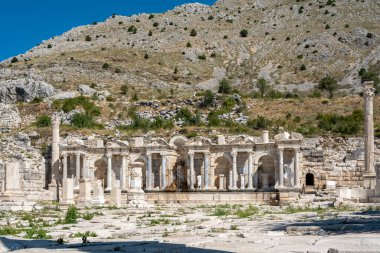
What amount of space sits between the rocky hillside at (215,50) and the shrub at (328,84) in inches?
96.8

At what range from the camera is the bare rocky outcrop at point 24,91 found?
6775cm

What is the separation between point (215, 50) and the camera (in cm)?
9525

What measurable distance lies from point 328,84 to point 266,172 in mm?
28790

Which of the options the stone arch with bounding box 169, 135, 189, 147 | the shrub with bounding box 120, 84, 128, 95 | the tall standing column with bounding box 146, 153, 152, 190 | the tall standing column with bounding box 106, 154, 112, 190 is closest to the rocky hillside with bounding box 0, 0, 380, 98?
the shrub with bounding box 120, 84, 128, 95

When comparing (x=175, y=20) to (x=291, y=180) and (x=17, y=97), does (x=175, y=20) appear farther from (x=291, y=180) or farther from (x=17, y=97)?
(x=291, y=180)

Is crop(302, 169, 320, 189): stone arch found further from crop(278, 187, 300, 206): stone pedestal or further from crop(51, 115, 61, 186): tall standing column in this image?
crop(51, 115, 61, 186): tall standing column

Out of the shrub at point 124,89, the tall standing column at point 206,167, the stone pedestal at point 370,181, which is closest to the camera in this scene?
the stone pedestal at point 370,181

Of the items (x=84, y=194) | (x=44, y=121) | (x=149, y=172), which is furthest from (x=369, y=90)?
(x=44, y=121)

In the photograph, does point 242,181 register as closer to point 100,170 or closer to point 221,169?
point 221,169

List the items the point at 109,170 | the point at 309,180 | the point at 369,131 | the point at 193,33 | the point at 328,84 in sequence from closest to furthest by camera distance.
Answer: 1. the point at 369,131
2. the point at 109,170
3. the point at 309,180
4. the point at 328,84
5. the point at 193,33

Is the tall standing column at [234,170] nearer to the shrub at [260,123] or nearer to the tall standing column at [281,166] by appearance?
the tall standing column at [281,166]

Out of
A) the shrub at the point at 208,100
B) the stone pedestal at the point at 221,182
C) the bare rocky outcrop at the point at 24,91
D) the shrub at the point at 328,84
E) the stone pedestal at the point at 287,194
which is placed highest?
the shrub at the point at 328,84

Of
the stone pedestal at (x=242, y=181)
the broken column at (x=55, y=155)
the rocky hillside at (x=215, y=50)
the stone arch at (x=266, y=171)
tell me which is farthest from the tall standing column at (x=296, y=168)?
the rocky hillside at (x=215, y=50)

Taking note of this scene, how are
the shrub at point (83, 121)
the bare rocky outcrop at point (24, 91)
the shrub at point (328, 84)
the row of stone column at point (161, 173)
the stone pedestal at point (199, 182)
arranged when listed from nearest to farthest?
the stone pedestal at point (199, 182), the row of stone column at point (161, 173), the shrub at point (83, 121), the bare rocky outcrop at point (24, 91), the shrub at point (328, 84)
